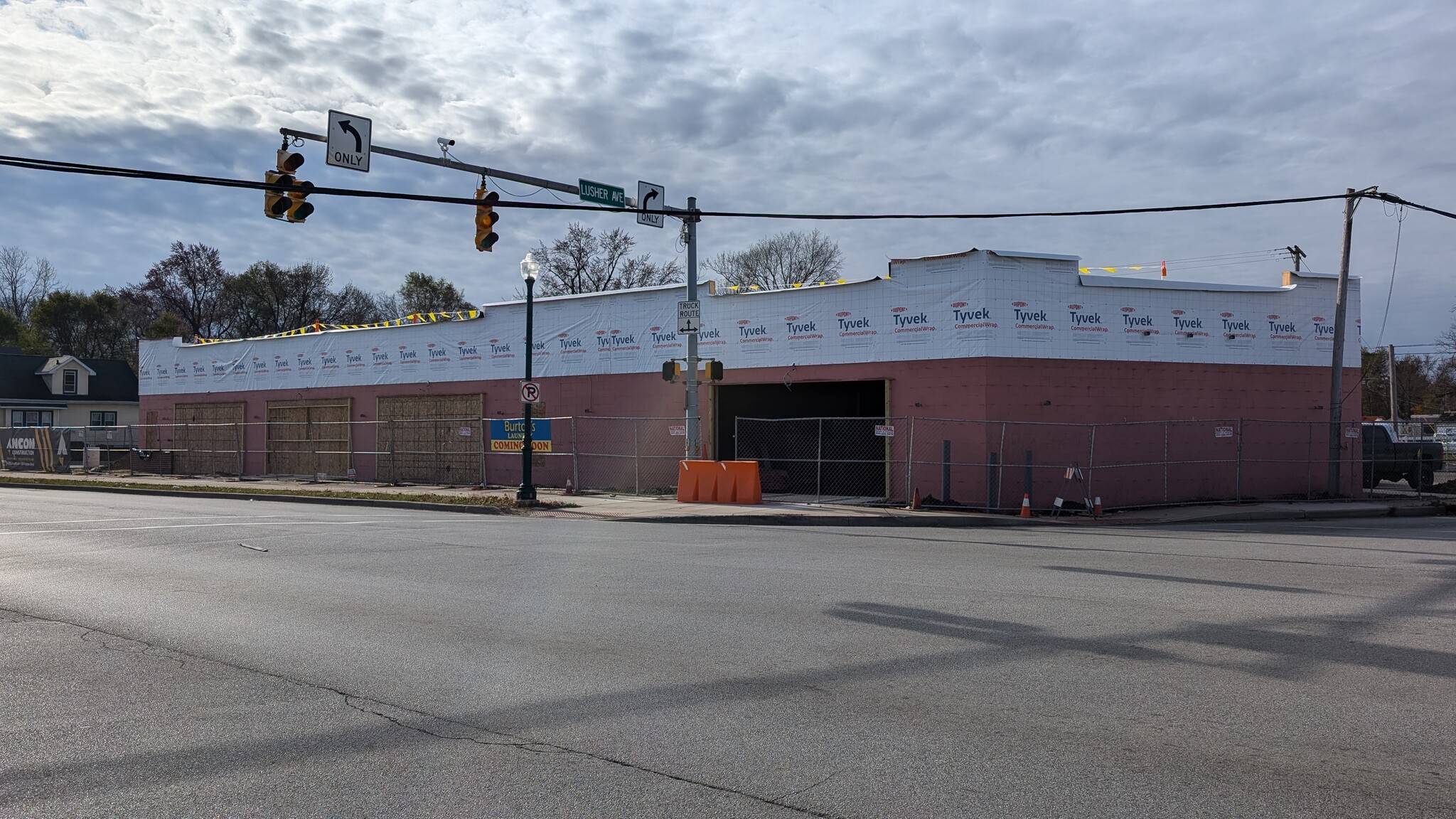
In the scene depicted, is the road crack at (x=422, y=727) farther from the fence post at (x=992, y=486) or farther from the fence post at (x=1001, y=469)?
the fence post at (x=992, y=486)

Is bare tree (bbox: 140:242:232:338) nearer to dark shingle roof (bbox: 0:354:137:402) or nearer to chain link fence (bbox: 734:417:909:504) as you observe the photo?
dark shingle roof (bbox: 0:354:137:402)

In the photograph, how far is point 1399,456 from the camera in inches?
1096

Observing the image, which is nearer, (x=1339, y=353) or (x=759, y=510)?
(x=759, y=510)

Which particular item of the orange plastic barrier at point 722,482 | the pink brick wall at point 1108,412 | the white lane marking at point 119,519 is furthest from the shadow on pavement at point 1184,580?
the white lane marking at point 119,519

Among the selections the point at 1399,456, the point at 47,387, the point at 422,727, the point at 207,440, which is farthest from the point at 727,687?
the point at 47,387

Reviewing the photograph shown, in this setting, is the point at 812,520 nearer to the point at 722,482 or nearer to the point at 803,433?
the point at 722,482

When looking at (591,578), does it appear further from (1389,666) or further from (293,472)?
(293,472)

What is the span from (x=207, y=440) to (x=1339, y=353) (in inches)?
1506

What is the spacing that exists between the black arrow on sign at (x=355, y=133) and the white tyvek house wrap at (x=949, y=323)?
37.9 feet

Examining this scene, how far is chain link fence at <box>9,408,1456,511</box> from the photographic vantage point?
72.1 feet

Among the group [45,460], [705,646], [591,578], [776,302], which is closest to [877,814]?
[705,646]

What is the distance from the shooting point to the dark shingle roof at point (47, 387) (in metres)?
56.7

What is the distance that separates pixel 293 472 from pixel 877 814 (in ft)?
116

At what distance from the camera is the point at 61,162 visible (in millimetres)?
13422
